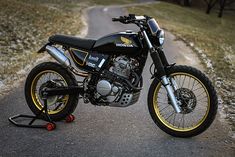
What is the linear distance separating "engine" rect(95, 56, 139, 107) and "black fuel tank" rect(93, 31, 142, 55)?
15 centimetres

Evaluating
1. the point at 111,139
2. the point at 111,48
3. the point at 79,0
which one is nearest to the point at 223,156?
the point at 111,139


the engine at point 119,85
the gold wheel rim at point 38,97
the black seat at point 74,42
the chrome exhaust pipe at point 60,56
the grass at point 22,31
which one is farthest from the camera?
the grass at point 22,31

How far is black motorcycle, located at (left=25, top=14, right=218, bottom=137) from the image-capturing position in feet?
19.4

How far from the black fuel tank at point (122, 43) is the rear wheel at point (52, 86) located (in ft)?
2.64

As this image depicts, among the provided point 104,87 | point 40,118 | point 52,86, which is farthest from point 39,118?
point 104,87

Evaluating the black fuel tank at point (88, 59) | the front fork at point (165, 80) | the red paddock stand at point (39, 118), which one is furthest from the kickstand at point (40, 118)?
the front fork at point (165, 80)

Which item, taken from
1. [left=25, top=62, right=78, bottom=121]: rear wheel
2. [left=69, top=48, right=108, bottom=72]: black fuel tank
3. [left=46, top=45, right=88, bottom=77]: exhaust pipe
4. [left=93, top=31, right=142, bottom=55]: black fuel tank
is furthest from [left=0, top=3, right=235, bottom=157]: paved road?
[left=93, top=31, right=142, bottom=55]: black fuel tank

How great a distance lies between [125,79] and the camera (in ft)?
20.0

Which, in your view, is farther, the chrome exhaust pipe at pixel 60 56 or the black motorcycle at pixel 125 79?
the chrome exhaust pipe at pixel 60 56

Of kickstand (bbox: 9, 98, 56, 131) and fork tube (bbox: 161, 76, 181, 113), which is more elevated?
fork tube (bbox: 161, 76, 181, 113)

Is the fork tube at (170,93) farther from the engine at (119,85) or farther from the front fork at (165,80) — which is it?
the engine at (119,85)

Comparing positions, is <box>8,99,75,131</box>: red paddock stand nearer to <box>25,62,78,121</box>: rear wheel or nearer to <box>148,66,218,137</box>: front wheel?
<box>25,62,78,121</box>: rear wheel

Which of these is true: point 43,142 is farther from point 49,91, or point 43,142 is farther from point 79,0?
point 79,0

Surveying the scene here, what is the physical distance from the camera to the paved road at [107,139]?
5.61 meters
